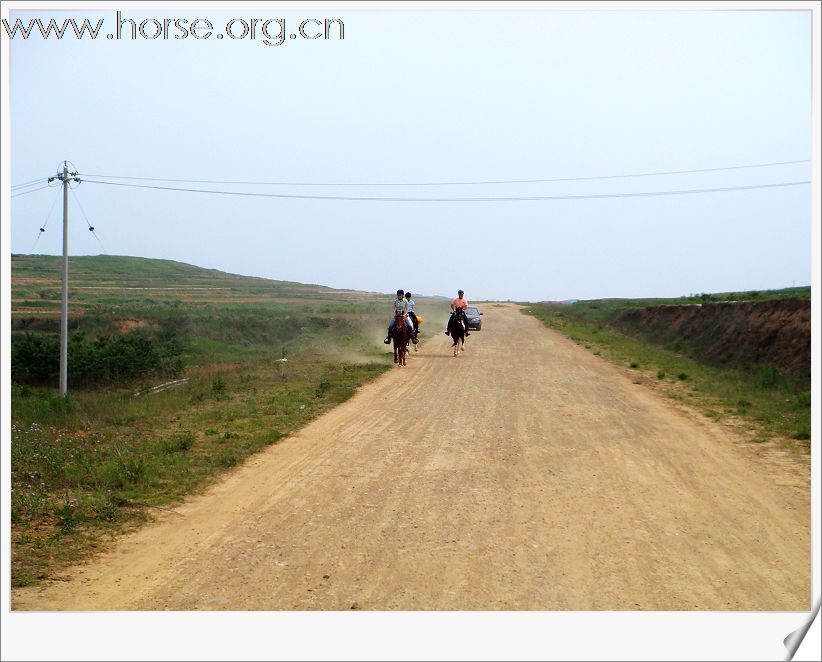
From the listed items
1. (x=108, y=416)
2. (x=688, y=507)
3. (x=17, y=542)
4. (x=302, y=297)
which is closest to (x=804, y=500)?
(x=688, y=507)

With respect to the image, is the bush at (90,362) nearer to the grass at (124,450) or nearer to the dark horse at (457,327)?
the grass at (124,450)

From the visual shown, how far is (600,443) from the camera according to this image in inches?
427

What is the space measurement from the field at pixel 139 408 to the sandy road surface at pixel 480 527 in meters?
0.63

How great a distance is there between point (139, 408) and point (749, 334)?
807 inches

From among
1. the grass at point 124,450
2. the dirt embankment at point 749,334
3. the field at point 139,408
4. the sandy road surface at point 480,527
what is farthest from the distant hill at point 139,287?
the sandy road surface at point 480,527

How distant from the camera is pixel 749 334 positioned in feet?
82.4

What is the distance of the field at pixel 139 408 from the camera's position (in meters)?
7.62

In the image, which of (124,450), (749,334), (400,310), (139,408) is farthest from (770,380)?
(124,450)

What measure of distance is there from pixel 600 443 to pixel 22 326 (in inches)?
1223

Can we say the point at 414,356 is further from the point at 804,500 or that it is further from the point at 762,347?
the point at 804,500

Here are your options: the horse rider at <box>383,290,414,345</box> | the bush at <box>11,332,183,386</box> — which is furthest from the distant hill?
the horse rider at <box>383,290,414,345</box>

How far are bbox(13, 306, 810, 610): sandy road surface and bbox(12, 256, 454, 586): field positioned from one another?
0.63 m

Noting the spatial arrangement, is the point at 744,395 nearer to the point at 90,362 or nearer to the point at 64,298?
the point at 64,298

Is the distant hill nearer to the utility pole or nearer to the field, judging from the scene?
the field
